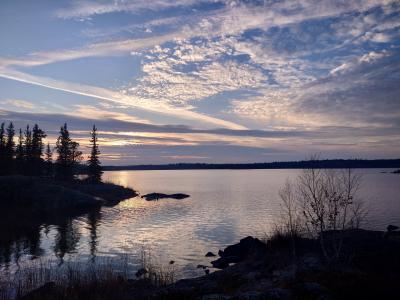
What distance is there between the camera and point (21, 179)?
227 feet

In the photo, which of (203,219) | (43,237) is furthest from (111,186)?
(43,237)

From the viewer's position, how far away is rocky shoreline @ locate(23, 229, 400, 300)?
14312 millimetres

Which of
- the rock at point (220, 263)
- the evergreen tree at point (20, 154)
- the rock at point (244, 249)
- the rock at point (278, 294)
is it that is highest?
the evergreen tree at point (20, 154)

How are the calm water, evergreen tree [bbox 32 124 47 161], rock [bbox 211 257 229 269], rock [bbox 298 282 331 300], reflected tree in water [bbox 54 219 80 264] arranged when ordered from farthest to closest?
evergreen tree [bbox 32 124 47 161]
reflected tree in water [bbox 54 219 80 264]
the calm water
rock [bbox 211 257 229 269]
rock [bbox 298 282 331 300]

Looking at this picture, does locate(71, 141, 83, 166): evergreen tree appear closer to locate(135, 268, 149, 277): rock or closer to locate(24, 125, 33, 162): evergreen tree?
locate(24, 125, 33, 162): evergreen tree

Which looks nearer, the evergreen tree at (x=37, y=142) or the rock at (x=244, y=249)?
the rock at (x=244, y=249)

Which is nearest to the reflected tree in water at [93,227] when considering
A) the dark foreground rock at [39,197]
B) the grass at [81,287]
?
the dark foreground rock at [39,197]

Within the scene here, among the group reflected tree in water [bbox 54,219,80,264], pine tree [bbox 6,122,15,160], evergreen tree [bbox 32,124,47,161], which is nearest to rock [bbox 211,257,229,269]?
reflected tree in water [bbox 54,219,80,264]

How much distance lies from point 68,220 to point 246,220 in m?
25.9

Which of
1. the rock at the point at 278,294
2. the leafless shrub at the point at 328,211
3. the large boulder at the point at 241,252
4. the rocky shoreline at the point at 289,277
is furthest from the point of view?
the large boulder at the point at 241,252

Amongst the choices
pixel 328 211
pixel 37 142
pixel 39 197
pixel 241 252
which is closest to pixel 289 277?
pixel 241 252

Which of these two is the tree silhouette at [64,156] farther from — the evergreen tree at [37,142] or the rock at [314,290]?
the rock at [314,290]

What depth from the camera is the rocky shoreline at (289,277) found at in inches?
563

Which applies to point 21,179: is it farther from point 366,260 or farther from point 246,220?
point 366,260
